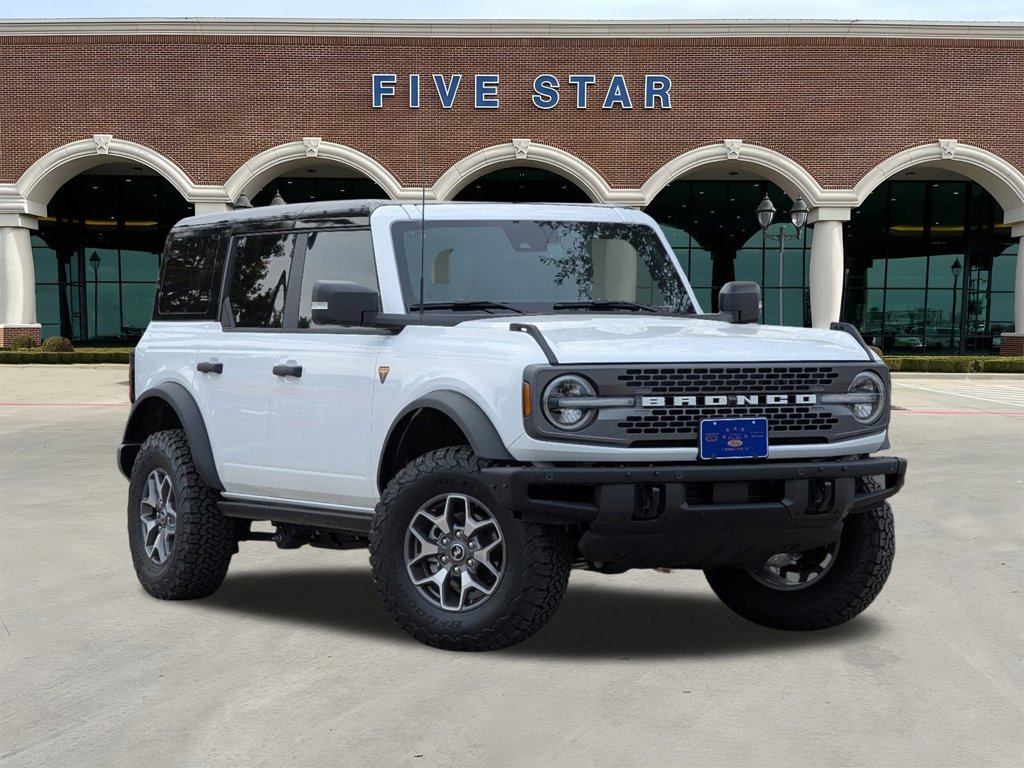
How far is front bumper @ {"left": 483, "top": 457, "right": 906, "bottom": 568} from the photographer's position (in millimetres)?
5574

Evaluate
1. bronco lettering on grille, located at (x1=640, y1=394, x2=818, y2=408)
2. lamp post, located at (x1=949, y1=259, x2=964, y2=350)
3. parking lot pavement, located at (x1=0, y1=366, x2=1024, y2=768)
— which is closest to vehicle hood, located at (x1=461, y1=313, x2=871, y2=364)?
bronco lettering on grille, located at (x1=640, y1=394, x2=818, y2=408)

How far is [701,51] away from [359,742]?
39.9 m

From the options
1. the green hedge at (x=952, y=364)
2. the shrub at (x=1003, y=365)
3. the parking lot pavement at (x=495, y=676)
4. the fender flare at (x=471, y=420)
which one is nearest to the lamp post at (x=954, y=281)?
the shrub at (x=1003, y=365)

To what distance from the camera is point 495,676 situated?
567 centimetres

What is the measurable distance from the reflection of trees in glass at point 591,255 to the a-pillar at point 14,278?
126 feet

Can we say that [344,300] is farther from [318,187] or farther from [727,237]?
[727,237]

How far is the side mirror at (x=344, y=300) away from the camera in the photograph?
6344mm

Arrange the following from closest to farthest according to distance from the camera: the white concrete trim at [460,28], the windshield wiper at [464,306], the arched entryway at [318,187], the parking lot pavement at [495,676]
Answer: the parking lot pavement at [495,676] → the windshield wiper at [464,306] → the white concrete trim at [460,28] → the arched entryway at [318,187]

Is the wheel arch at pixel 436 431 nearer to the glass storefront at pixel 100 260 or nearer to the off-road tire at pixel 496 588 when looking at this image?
the off-road tire at pixel 496 588

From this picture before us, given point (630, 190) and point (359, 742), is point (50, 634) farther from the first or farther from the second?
point (630, 190)

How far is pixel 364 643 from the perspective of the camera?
20.6ft

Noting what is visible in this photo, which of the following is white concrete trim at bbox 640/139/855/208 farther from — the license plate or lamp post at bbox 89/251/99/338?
the license plate

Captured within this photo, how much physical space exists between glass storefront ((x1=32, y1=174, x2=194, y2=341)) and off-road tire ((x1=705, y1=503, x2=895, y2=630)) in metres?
48.7

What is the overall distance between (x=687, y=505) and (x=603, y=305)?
5.88ft
